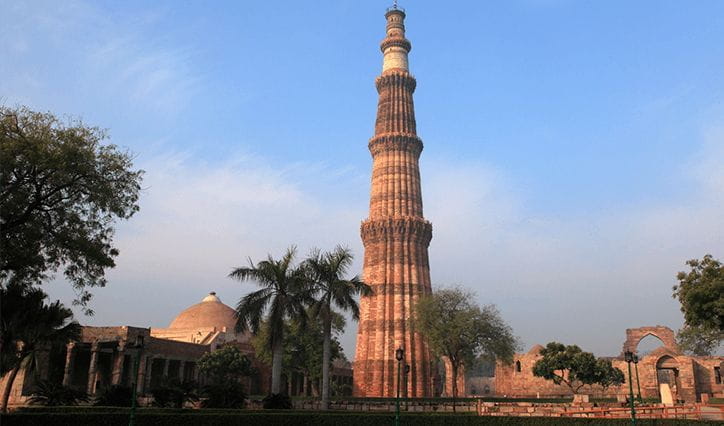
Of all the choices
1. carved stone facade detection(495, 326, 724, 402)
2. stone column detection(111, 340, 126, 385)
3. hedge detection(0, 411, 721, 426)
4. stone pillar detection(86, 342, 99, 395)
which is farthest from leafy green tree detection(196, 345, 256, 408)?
hedge detection(0, 411, 721, 426)

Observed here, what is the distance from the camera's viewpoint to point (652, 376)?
67.2 m

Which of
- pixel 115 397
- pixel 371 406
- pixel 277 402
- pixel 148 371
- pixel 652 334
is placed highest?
pixel 652 334

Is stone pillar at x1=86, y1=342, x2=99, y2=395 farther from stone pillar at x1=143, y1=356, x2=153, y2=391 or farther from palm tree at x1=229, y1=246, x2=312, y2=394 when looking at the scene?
palm tree at x1=229, y1=246, x2=312, y2=394

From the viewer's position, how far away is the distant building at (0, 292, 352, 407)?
47.9 metres

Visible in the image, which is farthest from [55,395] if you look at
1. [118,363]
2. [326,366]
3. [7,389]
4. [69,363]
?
[69,363]

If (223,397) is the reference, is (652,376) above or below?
above

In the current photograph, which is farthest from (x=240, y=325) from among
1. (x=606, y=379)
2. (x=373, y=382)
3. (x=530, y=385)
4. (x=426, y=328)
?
(x=530, y=385)

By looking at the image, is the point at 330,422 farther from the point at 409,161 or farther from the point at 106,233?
the point at 409,161

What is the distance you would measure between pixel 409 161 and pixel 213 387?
133 ft

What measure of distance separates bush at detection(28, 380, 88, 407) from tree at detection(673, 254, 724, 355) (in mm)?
32680

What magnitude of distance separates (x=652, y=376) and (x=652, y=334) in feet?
27.6

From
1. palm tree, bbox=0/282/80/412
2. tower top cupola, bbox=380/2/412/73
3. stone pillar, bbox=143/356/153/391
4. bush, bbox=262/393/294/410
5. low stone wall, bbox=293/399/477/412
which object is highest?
tower top cupola, bbox=380/2/412/73

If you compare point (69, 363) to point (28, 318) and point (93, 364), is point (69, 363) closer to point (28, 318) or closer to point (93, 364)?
point (93, 364)

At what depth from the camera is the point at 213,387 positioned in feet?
87.2
